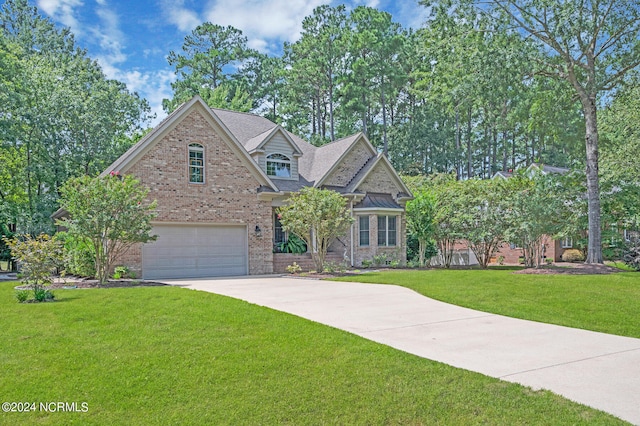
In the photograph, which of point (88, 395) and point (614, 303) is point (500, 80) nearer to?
point (614, 303)

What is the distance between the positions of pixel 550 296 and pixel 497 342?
187 inches

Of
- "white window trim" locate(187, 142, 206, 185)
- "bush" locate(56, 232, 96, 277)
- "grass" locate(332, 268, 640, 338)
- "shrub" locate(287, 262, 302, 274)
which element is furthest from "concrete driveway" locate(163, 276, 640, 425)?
"white window trim" locate(187, 142, 206, 185)

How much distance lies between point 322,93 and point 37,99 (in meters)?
25.9

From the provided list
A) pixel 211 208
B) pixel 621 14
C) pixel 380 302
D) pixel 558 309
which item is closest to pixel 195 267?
pixel 211 208

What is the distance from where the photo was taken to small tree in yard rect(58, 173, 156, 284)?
13016mm

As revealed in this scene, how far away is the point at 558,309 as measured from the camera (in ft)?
30.1

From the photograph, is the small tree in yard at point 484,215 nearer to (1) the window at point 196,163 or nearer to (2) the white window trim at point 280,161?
(2) the white window trim at point 280,161

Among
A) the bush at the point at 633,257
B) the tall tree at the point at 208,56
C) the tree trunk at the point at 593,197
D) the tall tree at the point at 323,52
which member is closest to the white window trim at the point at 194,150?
the tree trunk at the point at 593,197

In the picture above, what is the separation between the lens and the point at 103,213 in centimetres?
1305

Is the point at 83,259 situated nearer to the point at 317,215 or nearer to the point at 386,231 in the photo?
the point at 317,215

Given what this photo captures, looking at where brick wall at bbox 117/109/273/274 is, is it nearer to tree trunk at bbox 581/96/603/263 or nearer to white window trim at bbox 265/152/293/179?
white window trim at bbox 265/152/293/179

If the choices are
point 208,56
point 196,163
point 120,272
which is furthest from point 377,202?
point 208,56

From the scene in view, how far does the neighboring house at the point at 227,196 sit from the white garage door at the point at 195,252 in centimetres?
4

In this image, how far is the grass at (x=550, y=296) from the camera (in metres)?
8.30
